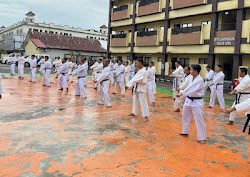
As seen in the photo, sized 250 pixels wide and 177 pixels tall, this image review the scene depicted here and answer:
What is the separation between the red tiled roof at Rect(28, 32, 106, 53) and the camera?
4869 cm

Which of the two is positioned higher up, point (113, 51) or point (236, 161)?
point (113, 51)

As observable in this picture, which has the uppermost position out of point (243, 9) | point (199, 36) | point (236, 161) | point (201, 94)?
point (243, 9)

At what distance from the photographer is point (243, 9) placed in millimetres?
22047

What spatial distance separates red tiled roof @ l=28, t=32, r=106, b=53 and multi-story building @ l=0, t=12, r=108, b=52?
4537 millimetres

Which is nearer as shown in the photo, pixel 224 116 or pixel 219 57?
pixel 224 116

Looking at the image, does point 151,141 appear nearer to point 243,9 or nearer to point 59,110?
point 59,110

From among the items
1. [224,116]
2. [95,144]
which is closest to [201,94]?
[95,144]

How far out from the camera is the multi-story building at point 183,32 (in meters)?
22.7


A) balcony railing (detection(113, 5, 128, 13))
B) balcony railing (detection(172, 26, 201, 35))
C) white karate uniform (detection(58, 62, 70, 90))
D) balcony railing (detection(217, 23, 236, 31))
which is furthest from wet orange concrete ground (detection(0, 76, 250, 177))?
balcony railing (detection(113, 5, 128, 13))

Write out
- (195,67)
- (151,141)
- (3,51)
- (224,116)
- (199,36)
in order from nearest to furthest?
(151,141), (195,67), (224,116), (199,36), (3,51)

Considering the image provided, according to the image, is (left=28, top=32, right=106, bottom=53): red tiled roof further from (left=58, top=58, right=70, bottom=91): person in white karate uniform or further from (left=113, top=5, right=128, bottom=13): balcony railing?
(left=58, top=58, right=70, bottom=91): person in white karate uniform

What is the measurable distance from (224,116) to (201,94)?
4.54 meters

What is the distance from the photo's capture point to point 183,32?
2730 centimetres

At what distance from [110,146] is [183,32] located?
2198 cm
